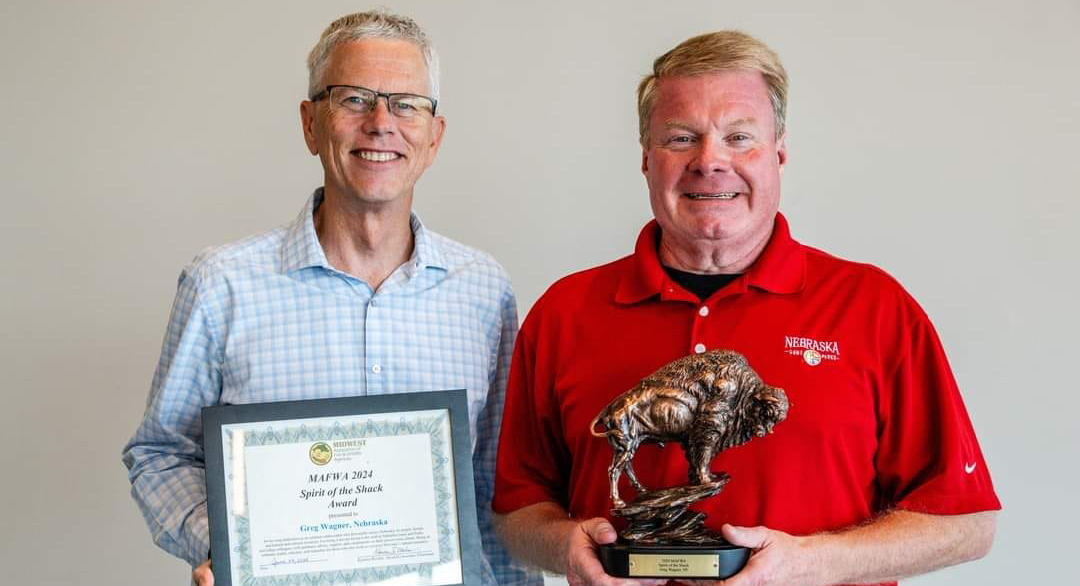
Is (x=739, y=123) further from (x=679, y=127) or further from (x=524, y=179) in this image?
(x=524, y=179)

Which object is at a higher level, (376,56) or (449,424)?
(376,56)

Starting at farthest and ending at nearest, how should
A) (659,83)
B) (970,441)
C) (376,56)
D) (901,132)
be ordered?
(901,132), (376,56), (659,83), (970,441)

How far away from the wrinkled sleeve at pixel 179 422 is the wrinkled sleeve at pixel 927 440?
59.8 inches

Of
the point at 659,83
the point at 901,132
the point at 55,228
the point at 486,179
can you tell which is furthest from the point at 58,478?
the point at 901,132

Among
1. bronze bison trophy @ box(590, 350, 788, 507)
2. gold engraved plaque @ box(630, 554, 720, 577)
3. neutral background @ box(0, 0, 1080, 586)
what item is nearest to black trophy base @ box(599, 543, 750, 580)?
gold engraved plaque @ box(630, 554, 720, 577)

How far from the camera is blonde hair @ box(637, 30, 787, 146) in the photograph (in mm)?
2307

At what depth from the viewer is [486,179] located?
147 inches

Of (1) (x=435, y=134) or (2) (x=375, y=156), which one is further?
(1) (x=435, y=134)

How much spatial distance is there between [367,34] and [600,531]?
4.24 ft

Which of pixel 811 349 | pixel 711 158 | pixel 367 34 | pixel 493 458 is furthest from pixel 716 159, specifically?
pixel 493 458

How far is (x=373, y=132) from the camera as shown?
2.55m

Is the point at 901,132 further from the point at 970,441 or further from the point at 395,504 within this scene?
the point at 395,504

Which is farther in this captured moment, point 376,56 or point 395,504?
point 376,56

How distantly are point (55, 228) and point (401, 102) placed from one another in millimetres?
1701
